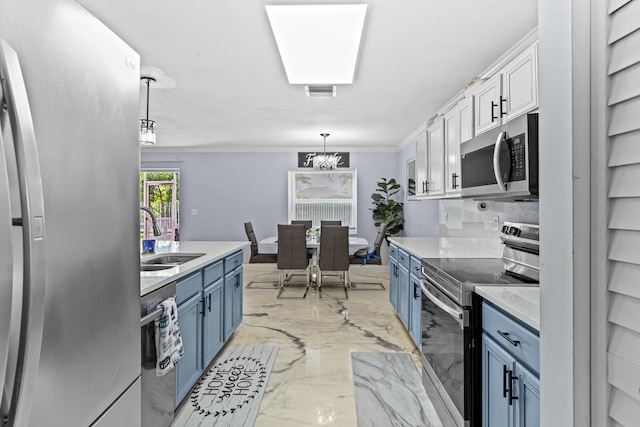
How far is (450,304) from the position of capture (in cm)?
184

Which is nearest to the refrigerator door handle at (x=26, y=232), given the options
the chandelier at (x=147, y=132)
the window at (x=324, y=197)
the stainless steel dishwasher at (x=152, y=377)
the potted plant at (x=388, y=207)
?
the stainless steel dishwasher at (x=152, y=377)

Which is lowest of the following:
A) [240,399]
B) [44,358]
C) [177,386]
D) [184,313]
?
[240,399]

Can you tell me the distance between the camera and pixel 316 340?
328 centimetres

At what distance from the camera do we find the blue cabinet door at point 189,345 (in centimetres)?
201

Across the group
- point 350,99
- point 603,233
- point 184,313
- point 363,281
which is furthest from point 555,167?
point 363,281

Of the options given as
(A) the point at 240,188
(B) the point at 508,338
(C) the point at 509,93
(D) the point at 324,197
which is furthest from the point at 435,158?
(A) the point at 240,188

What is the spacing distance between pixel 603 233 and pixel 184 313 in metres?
1.96

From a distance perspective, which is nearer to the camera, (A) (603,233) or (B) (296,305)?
(A) (603,233)

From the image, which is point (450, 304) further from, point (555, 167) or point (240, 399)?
point (240, 399)

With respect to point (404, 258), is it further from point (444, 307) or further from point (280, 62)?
point (280, 62)

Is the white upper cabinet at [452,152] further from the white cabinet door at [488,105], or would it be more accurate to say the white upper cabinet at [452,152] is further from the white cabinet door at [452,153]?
the white cabinet door at [488,105]

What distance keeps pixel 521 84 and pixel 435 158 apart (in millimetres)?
1491

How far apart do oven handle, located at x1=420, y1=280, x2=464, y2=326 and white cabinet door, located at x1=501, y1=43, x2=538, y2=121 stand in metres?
1.14

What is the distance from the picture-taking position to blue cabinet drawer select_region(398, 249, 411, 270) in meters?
3.09
